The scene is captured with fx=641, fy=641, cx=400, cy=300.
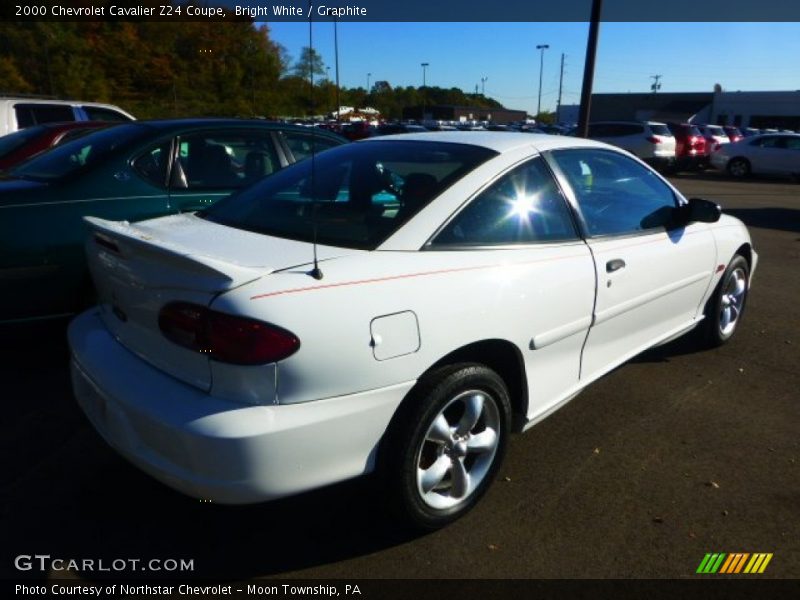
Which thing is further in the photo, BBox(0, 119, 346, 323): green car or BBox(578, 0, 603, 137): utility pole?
BBox(578, 0, 603, 137): utility pole

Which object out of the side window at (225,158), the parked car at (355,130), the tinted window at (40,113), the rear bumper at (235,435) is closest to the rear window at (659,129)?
the parked car at (355,130)

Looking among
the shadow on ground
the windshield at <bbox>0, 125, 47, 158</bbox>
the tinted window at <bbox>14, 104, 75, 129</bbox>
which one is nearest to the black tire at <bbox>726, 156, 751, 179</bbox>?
the shadow on ground

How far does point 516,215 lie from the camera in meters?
2.83

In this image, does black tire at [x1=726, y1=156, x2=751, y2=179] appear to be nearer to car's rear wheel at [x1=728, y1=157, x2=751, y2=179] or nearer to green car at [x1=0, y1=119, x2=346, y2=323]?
car's rear wheel at [x1=728, y1=157, x2=751, y2=179]

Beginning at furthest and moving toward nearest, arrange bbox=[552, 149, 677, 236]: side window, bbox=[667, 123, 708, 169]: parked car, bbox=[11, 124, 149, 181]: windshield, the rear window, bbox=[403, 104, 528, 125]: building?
bbox=[403, 104, 528, 125]: building
bbox=[667, 123, 708, 169]: parked car
the rear window
bbox=[11, 124, 149, 181]: windshield
bbox=[552, 149, 677, 236]: side window

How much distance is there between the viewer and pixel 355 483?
2.87m

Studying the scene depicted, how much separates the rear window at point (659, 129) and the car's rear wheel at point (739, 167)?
263 cm

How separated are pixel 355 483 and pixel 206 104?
2875cm

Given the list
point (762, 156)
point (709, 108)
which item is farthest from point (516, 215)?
point (709, 108)

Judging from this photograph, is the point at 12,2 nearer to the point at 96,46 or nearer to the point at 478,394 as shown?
the point at 96,46

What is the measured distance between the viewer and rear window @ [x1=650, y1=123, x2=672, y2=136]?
1970 centimetres

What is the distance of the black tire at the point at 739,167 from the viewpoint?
822 inches

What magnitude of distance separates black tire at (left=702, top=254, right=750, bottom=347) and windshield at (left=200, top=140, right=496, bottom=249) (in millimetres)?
2373

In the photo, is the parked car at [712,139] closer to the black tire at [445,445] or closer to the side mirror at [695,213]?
the side mirror at [695,213]
